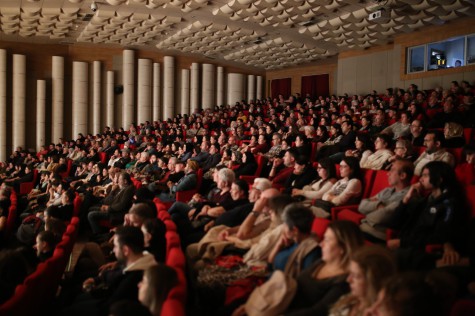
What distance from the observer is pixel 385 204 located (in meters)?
2.33

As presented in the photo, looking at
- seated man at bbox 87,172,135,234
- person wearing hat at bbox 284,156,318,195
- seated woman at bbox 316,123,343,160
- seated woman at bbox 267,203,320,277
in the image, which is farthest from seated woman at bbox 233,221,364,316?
seated woman at bbox 316,123,343,160

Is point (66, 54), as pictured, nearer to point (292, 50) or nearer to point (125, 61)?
point (125, 61)

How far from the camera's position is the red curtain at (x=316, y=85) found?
1108cm

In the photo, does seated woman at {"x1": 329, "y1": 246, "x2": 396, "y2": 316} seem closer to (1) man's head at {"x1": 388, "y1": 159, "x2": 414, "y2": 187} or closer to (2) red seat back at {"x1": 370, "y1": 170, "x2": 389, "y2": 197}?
(1) man's head at {"x1": 388, "y1": 159, "x2": 414, "y2": 187}

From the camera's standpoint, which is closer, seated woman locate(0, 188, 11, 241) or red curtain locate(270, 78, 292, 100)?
seated woman locate(0, 188, 11, 241)

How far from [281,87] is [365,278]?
1122 centimetres

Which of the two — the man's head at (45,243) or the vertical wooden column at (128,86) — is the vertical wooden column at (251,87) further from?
the man's head at (45,243)

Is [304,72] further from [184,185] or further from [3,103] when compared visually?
[184,185]

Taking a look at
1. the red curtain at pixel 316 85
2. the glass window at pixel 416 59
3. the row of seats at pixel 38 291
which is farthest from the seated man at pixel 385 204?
the red curtain at pixel 316 85

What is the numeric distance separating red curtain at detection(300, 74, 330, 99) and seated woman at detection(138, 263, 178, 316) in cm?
1000

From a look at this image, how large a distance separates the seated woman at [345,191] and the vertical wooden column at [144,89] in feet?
27.4

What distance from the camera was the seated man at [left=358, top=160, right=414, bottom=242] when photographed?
2.15m

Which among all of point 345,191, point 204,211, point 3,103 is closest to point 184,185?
point 204,211

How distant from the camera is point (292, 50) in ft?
31.7
